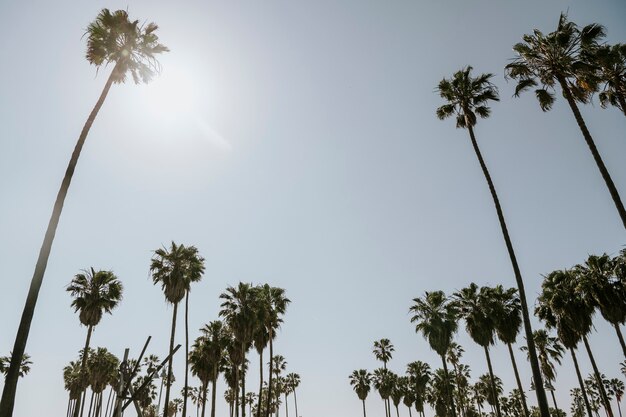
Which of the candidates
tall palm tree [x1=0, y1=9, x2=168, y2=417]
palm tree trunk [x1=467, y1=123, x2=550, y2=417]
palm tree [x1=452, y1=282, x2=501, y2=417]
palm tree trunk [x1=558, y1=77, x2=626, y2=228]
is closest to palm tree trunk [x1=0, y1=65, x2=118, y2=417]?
tall palm tree [x1=0, y1=9, x2=168, y2=417]

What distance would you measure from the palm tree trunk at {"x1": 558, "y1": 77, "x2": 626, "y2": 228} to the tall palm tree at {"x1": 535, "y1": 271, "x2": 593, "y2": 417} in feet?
53.1

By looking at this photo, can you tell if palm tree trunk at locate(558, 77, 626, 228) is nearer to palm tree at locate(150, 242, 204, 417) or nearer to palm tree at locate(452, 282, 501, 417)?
palm tree at locate(452, 282, 501, 417)

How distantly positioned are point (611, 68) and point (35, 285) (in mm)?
28494

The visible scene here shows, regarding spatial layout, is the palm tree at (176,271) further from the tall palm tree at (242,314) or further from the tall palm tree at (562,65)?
the tall palm tree at (562,65)

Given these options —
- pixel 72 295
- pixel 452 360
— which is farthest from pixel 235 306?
pixel 452 360

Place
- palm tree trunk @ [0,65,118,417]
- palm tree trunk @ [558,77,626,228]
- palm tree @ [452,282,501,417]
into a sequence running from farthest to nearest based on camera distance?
palm tree @ [452,282,501,417] → palm tree trunk @ [558,77,626,228] → palm tree trunk @ [0,65,118,417]

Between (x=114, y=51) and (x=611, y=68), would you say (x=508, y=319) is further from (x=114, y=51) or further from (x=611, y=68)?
(x=114, y=51)

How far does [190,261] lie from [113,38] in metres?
24.4

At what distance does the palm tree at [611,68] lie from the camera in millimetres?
18000

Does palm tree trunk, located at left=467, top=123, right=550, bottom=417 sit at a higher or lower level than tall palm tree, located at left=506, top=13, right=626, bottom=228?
lower

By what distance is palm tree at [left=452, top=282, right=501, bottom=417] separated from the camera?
110ft

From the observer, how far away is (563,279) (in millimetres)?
31953

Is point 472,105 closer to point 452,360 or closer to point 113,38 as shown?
point 113,38

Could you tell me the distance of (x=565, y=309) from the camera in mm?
30062
